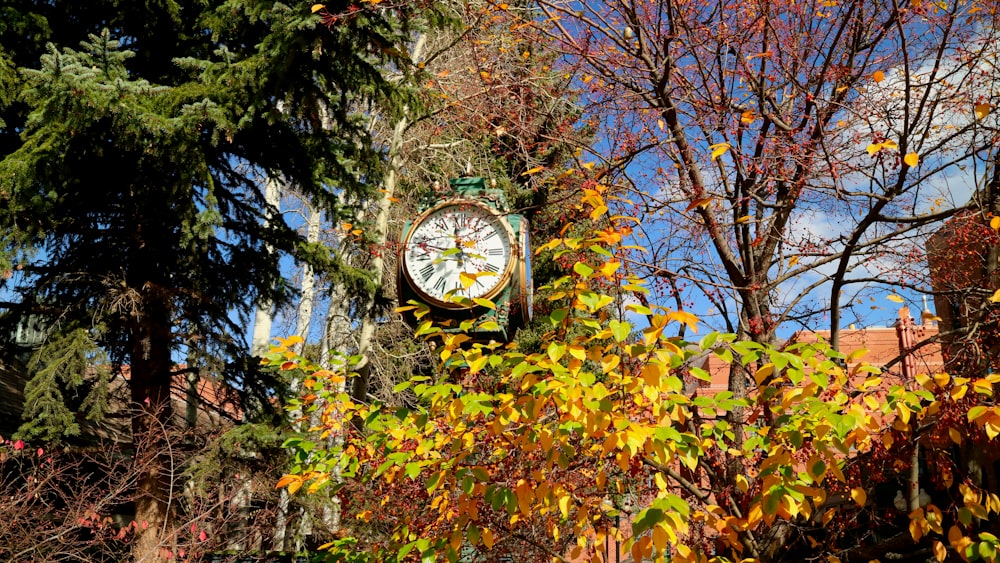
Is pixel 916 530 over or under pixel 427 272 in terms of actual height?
under

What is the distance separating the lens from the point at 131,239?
25.4ft

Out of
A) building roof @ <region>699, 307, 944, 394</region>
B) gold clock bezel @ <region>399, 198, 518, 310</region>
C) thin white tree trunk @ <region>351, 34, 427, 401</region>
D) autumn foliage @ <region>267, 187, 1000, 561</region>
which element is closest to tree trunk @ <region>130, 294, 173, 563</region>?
thin white tree trunk @ <region>351, 34, 427, 401</region>

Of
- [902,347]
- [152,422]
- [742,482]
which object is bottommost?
[742,482]

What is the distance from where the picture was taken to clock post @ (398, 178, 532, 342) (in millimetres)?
4676

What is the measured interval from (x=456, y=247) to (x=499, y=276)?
0.30 meters

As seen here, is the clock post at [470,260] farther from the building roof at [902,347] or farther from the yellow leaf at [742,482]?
the yellow leaf at [742,482]

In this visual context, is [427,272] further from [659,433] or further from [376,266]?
[376,266]

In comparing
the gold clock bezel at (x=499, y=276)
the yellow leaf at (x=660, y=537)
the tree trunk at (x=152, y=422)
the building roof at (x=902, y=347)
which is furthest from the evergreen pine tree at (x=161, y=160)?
the yellow leaf at (x=660, y=537)

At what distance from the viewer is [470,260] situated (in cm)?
479

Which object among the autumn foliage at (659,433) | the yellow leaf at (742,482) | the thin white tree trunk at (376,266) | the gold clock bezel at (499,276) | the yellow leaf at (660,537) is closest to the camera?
the yellow leaf at (660,537)

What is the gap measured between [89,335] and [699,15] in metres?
5.61

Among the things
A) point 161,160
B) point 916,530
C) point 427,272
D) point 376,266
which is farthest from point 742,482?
point 376,266

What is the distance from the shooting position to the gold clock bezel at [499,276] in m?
4.67

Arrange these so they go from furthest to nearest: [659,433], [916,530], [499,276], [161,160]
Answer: [161,160]
[499,276]
[916,530]
[659,433]
